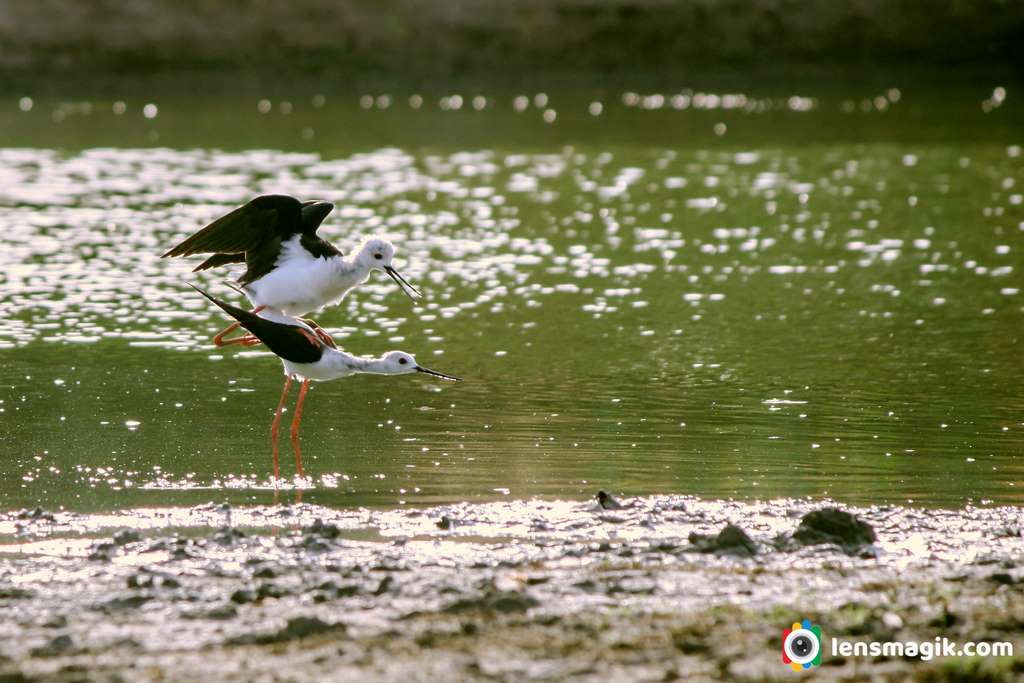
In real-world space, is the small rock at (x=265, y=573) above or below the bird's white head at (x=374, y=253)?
below

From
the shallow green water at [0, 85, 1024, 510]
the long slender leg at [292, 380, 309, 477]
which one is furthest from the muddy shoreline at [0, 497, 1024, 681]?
the long slender leg at [292, 380, 309, 477]

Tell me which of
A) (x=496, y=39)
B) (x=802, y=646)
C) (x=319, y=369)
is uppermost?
(x=496, y=39)

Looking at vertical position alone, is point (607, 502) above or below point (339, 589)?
above

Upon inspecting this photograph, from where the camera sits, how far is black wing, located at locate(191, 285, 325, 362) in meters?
10.4

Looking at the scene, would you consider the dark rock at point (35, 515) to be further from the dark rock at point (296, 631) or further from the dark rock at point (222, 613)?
the dark rock at point (296, 631)

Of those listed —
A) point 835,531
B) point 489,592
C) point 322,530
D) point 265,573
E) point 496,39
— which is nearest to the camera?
point 489,592

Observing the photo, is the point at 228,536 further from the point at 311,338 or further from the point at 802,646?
the point at 802,646

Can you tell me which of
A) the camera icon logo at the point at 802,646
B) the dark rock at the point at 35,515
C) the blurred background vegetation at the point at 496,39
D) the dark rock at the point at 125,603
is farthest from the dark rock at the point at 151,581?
the blurred background vegetation at the point at 496,39

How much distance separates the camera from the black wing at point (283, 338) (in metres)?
10.4

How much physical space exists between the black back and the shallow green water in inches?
43.4

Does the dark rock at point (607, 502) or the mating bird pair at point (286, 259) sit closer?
the dark rock at point (607, 502)

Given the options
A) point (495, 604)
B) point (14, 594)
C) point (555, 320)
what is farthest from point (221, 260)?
point (495, 604)

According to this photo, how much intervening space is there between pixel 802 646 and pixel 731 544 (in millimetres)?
1516

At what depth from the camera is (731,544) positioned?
25.8ft
